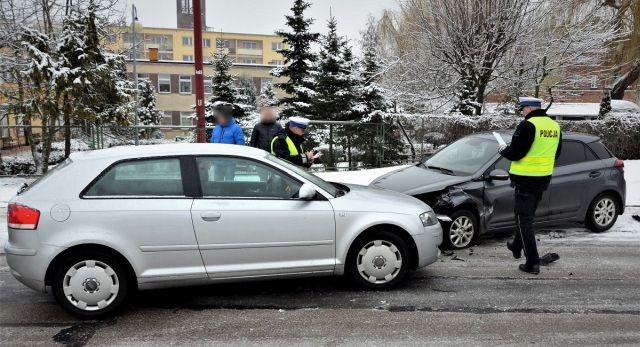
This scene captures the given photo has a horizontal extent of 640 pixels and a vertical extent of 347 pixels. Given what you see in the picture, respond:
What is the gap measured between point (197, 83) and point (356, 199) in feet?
14.6

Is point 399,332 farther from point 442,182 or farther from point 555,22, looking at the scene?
point 555,22

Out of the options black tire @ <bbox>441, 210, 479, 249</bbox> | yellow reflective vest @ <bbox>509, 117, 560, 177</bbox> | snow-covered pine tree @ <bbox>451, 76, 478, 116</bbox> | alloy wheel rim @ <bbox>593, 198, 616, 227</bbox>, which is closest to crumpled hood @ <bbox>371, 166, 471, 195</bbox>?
black tire @ <bbox>441, 210, 479, 249</bbox>

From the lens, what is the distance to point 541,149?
213 inches

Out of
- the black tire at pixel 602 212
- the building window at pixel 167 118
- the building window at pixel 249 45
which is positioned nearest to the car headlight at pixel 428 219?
the black tire at pixel 602 212

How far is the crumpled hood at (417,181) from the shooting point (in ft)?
21.6

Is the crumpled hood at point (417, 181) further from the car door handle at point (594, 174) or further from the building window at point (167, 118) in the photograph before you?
the building window at point (167, 118)

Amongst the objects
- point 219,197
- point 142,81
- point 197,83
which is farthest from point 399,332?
point 142,81

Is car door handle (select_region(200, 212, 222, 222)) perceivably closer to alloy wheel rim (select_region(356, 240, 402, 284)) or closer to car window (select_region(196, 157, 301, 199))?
car window (select_region(196, 157, 301, 199))

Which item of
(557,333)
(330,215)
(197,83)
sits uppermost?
(197,83)

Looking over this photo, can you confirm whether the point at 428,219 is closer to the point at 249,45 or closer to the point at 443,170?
the point at 443,170

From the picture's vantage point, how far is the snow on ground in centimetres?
726

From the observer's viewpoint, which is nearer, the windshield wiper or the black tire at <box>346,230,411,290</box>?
the black tire at <box>346,230,411,290</box>

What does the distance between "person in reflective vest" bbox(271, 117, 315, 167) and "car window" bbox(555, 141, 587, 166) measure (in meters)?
3.47

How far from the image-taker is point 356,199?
4879 mm
